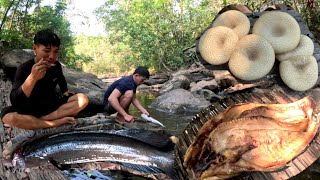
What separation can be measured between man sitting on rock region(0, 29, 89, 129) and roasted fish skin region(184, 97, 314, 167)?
157 centimetres

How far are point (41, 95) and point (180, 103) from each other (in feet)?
17.0

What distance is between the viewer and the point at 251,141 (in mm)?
2053

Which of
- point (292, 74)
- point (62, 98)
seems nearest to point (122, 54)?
A: point (62, 98)

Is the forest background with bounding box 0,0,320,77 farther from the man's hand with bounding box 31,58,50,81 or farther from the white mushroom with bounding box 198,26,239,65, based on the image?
the white mushroom with bounding box 198,26,239,65

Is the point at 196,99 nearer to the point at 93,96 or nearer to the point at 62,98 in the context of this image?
the point at 93,96

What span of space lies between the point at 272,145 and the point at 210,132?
0.38 meters

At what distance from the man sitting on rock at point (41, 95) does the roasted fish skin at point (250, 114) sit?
1573 mm

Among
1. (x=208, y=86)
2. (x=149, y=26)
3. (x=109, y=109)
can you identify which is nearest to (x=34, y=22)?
(x=149, y=26)

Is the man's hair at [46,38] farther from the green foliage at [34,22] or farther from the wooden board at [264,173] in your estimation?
the green foliage at [34,22]

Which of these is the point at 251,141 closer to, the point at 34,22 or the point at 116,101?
the point at 116,101

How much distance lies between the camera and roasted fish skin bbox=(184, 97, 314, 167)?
6.90 ft

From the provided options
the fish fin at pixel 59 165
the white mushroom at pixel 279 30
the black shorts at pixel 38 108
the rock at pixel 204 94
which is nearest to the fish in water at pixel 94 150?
the fish fin at pixel 59 165

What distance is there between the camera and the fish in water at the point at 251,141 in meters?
1.97

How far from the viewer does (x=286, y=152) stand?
6.56 feet
